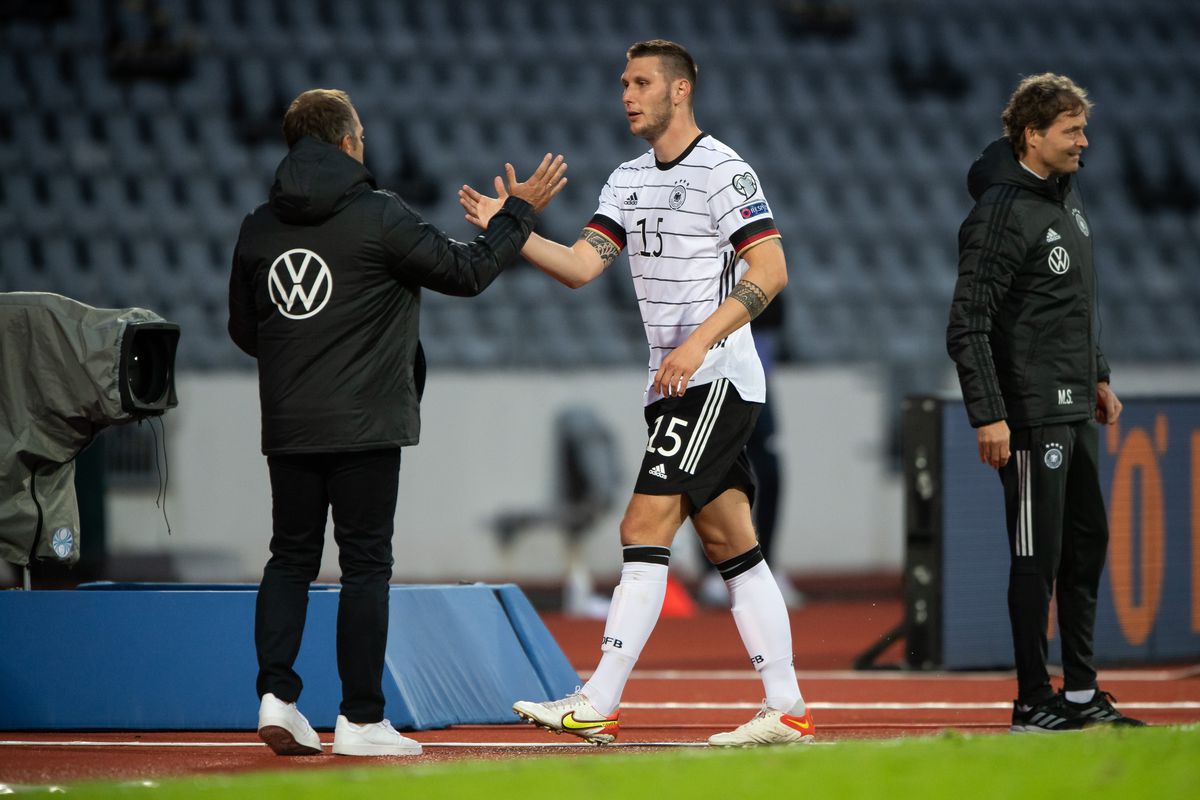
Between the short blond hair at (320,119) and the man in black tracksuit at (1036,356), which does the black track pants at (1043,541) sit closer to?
the man in black tracksuit at (1036,356)

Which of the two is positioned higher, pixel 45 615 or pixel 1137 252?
pixel 1137 252

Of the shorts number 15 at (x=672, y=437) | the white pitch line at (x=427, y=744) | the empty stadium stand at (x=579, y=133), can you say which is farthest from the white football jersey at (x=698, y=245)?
the empty stadium stand at (x=579, y=133)

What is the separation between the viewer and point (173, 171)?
12734mm

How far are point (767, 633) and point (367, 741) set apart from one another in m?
1.13

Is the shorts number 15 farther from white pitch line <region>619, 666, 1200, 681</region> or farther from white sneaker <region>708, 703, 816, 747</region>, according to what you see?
white pitch line <region>619, 666, 1200, 681</region>

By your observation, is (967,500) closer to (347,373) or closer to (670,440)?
(670,440)

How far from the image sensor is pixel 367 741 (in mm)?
4727

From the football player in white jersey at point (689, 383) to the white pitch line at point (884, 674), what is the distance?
8.07 feet

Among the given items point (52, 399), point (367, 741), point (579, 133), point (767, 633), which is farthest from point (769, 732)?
point (579, 133)

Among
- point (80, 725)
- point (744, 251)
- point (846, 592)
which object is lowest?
point (846, 592)

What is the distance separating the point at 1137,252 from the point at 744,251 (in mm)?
10654

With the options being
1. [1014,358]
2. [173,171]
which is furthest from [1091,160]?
[1014,358]

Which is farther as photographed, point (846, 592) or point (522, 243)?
point (846, 592)

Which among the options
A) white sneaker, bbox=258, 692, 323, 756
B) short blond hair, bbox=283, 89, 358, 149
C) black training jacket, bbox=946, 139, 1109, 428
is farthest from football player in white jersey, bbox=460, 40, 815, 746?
black training jacket, bbox=946, 139, 1109, 428
